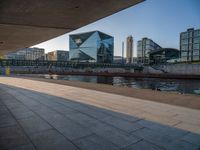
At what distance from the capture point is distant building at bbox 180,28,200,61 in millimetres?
109625

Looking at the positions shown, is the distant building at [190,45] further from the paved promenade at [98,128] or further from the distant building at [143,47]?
the paved promenade at [98,128]

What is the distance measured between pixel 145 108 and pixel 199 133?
8.96 ft

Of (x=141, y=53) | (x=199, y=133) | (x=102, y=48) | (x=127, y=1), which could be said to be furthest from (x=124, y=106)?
(x=141, y=53)

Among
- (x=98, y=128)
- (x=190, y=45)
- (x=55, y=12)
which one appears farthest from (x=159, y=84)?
(x=190, y=45)

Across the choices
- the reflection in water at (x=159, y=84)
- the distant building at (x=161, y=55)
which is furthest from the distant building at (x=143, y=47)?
the reflection in water at (x=159, y=84)

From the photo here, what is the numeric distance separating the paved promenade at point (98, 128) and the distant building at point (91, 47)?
12659 cm

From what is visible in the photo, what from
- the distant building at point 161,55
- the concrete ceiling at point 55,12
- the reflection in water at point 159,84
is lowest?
the reflection in water at point 159,84

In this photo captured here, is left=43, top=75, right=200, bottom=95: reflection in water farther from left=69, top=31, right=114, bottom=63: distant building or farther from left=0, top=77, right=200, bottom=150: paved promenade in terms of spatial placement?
left=69, top=31, right=114, bottom=63: distant building

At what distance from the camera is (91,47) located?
134 m

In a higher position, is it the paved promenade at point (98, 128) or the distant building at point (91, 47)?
the distant building at point (91, 47)

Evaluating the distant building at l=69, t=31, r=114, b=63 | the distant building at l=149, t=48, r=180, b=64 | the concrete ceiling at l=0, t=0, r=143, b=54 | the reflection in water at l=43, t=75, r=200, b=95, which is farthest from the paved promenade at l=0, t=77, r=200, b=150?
the distant building at l=149, t=48, r=180, b=64

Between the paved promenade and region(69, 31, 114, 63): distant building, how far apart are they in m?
127

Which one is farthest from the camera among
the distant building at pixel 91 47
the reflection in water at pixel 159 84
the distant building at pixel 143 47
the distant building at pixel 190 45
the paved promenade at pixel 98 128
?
the distant building at pixel 143 47

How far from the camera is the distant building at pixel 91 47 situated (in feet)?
434
